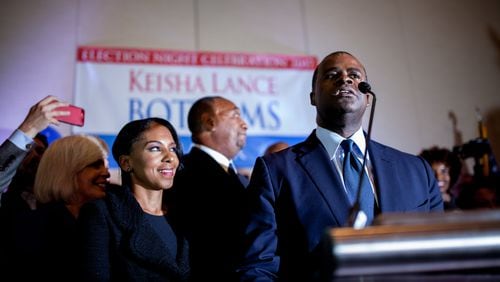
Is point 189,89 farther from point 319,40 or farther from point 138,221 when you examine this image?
point 138,221

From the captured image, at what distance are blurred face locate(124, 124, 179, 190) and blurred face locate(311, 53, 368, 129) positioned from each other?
655mm

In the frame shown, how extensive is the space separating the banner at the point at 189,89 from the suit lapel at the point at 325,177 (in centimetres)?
196

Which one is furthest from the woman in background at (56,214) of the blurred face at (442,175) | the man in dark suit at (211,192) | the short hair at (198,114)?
the blurred face at (442,175)

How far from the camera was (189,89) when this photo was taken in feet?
11.8

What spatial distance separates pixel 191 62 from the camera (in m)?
3.69

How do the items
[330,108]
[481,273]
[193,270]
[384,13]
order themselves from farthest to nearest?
[384,13], [193,270], [330,108], [481,273]

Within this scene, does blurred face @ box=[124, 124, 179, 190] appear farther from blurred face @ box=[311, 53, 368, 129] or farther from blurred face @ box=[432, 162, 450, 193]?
blurred face @ box=[432, 162, 450, 193]

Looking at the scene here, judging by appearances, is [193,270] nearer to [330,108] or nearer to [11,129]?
[330,108]

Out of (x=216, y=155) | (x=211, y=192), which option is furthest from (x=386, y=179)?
(x=216, y=155)

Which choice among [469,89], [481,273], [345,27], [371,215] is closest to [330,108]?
[371,215]

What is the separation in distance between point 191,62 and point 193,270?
2.18 metres

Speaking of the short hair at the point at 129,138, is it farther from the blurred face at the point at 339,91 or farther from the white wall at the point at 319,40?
the white wall at the point at 319,40

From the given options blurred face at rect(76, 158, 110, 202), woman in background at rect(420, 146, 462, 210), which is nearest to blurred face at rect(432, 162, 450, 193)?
woman in background at rect(420, 146, 462, 210)

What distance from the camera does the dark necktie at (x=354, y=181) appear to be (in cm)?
143
